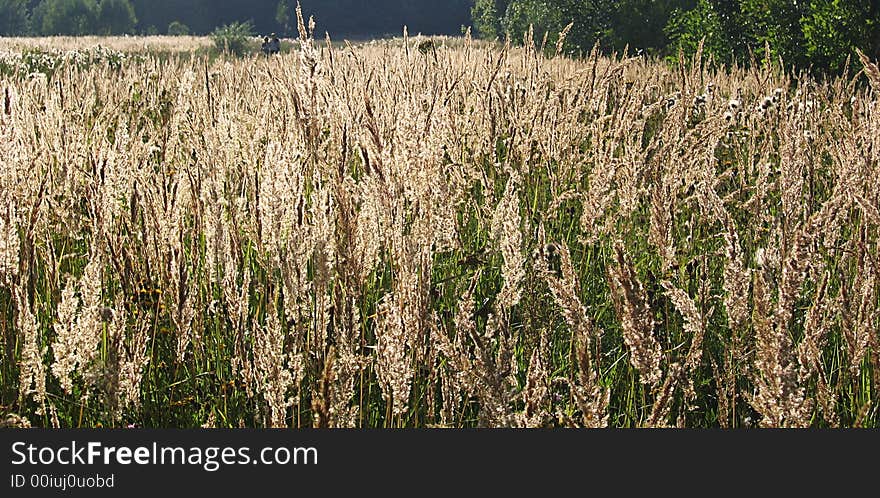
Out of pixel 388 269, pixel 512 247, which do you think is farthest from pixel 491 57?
pixel 512 247

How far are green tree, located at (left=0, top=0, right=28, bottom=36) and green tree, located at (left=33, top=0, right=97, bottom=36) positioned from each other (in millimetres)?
3418

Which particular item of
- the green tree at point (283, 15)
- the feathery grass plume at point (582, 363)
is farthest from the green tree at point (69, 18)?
the feathery grass plume at point (582, 363)

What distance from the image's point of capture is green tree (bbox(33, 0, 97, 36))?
8475 centimetres

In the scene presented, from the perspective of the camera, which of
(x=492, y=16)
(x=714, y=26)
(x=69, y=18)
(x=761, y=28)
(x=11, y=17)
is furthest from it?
(x=11, y=17)

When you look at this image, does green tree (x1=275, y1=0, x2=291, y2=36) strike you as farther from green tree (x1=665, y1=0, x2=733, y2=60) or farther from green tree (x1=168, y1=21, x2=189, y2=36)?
green tree (x1=665, y1=0, x2=733, y2=60)

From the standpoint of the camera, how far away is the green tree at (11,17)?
291 ft

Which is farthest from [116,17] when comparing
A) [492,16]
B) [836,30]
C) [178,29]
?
[836,30]

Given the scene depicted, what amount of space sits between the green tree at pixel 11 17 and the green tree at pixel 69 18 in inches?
135

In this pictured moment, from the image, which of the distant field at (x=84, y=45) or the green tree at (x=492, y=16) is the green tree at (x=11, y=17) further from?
the green tree at (x=492, y=16)

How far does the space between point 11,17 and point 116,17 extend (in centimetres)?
1241

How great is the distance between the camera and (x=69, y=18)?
86062mm

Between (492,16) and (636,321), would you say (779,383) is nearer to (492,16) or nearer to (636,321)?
(636,321)

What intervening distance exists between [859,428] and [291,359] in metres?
0.92

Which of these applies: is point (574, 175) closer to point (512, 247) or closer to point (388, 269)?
point (388, 269)
